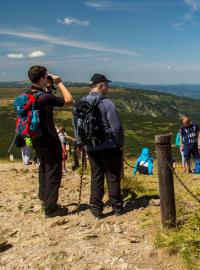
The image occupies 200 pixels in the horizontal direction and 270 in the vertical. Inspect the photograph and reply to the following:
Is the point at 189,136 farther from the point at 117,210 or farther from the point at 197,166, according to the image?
the point at 117,210

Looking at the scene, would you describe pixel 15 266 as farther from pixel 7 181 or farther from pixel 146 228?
pixel 7 181

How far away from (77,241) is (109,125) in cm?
190

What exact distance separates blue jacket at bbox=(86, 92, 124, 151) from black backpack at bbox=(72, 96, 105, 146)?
69mm

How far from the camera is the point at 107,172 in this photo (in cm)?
671

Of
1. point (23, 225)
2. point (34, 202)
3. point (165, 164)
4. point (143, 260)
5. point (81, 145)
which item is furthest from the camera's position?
point (34, 202)

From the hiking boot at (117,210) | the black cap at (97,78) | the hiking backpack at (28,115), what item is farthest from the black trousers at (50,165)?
the black cap at (97,78)

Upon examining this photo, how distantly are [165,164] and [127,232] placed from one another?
125 centimetres

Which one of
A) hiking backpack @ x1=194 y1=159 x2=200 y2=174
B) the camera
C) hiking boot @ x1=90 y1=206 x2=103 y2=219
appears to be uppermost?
the camera

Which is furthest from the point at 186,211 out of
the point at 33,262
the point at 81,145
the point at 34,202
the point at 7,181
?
the point at 7,181

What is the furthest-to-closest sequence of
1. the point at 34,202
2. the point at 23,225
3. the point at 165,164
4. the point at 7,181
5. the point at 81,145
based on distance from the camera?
the point at 7,181 → the point at 34,202 → the point at 23,225 → the point at 81,145 → the point at 165,164

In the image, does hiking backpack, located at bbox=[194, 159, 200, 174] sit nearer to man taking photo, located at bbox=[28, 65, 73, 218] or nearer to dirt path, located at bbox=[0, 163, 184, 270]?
dirt path, located at bbox=[0, 163, 184, 270]

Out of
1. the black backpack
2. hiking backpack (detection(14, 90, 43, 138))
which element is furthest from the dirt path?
hiking backpack (detection(14, 90, 43, 138))

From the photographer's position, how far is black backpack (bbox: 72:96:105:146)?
633 centimetres

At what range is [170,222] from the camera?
5.64 metres
